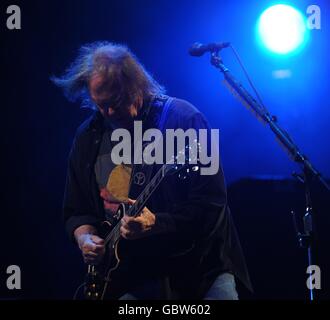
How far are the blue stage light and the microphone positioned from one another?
1.05 feet

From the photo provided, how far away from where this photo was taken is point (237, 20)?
2.42 meters

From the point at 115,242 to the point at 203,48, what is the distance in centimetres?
82

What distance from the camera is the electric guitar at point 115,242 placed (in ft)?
6.33

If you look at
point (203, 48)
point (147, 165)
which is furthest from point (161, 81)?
point (147, 165)

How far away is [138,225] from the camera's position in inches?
75.6

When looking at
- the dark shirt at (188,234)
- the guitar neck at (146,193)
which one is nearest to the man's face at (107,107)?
the dark shirt at (188,234)

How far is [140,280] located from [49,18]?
1.21 meters

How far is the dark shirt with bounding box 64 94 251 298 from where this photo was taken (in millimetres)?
1964

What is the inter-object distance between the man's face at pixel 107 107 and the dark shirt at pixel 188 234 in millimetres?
60

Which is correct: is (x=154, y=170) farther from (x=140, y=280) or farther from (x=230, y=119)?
(x=230, y=119)

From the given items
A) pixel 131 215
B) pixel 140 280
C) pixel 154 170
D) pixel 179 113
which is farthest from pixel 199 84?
pixel 140 280

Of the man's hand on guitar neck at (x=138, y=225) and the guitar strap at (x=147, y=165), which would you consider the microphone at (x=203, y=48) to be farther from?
the man's hand on guitar neck at (x=138, y=225)
